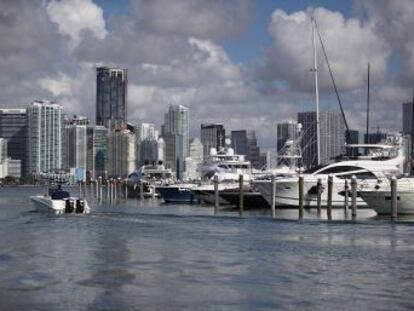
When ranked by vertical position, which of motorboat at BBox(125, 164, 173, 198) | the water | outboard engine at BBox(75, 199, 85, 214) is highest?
motorboat at BBox(125, 164, 173, 198)

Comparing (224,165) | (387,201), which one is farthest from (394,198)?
(224,165)

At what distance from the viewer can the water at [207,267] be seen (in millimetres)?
23656

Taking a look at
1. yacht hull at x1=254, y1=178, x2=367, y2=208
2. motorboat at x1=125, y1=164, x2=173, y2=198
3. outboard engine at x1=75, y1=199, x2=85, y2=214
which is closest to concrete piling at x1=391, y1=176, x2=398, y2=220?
yacht hull at x1=254, y1=178, x2=367, y2=208

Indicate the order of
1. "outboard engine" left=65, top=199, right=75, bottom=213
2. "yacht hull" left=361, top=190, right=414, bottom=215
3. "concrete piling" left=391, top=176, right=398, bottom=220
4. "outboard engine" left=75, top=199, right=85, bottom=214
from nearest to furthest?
"concrete piling" left=391, top=176, right=398, bottom=220
"yacht hull" left=361, top=190, right=414, bottom=215
"outboard engine" left=65, top=199, right=75, bottom=213
"outboard engine" left=75, top=199, right=85, bottom=214

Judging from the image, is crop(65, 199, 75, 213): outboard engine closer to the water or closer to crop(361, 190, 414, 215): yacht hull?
the water

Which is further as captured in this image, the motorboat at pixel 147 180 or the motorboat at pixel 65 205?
the motorboat at pixel 147 180

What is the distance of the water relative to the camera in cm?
2366

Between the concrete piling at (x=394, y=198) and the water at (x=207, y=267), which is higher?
the concrete piling at (x=394, y=198)

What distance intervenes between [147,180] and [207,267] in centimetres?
10960

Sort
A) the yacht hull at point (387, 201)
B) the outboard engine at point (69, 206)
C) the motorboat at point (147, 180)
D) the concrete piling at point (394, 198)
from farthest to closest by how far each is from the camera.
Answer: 1. the motorboat at point (147, 180)
2. the outboard engine at point (69, 206)
3. the yacht hull at point (387, 201)
4. the concrete piling at point (394, 198)

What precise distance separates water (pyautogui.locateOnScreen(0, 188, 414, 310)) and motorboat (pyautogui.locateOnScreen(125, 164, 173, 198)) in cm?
7815

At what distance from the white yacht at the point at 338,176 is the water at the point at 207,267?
25.6m

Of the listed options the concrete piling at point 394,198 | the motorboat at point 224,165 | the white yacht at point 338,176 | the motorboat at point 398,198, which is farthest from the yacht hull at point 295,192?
the motorboat at point 224,165

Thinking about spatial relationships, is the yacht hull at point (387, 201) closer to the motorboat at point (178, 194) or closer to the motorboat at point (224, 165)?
the motorboat at point (178, 194)
